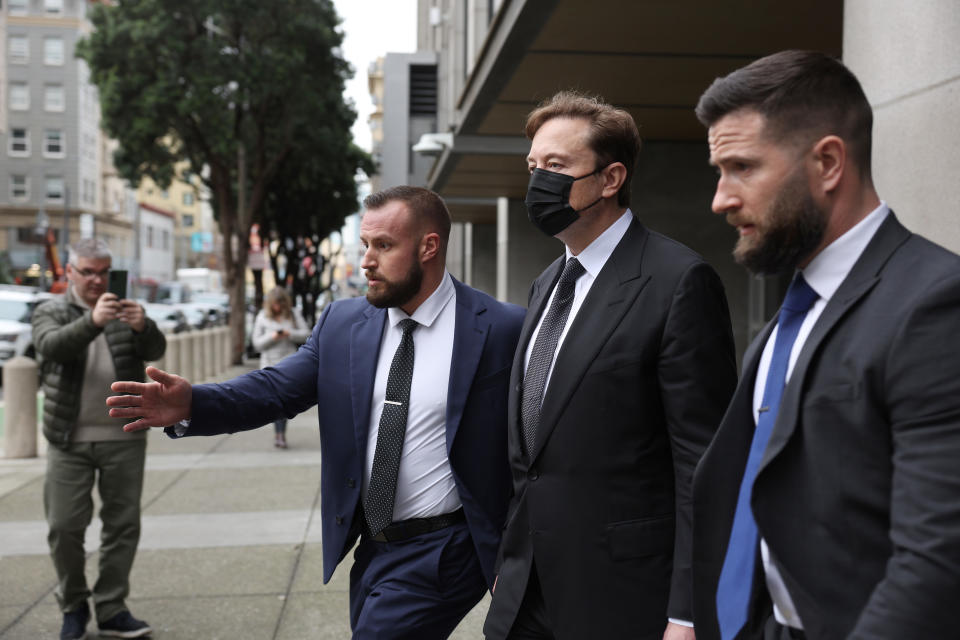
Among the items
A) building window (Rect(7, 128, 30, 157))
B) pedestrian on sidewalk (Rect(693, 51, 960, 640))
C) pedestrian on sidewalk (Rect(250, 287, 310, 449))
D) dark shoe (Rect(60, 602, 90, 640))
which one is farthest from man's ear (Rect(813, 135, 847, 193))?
building window (Rect(7, 128, 30, 157))

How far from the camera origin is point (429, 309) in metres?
3.43

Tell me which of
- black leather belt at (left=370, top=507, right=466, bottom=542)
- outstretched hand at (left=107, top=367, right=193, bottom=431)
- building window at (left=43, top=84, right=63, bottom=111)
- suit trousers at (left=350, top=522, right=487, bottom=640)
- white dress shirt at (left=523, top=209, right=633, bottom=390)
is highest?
building window at (left=43, top=84, right=63, bottom=111)

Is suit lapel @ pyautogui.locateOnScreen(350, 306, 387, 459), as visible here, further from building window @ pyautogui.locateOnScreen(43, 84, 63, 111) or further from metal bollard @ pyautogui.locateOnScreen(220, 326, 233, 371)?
building window @ pyautogui.locateOnScreen(43, 84, 63, 111)

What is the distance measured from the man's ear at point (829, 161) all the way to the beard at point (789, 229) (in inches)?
1.2

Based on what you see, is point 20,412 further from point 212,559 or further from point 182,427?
point 182,427

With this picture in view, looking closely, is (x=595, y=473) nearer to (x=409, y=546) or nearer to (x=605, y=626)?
(x=605, y=626)

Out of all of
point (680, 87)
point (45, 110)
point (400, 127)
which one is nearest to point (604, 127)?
point (680, 87)

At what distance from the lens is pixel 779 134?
1761 mm

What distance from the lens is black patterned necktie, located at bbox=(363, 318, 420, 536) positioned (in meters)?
3.20

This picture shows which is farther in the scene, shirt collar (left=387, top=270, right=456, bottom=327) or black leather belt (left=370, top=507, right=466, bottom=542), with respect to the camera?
shirt collar (left=387, top=270, right=456, bottom=327)

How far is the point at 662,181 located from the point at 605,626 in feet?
35.3

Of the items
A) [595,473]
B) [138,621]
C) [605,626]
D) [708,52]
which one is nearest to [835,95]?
[595,473]

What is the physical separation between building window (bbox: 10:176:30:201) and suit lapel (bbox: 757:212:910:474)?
3125 inches

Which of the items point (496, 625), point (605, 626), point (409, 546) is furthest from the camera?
point (409, 546)
